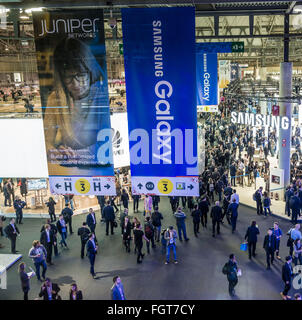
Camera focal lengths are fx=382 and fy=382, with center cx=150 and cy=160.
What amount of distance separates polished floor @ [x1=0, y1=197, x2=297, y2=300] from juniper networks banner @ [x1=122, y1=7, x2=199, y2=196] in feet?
12.2

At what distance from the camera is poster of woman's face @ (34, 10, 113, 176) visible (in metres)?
5.31

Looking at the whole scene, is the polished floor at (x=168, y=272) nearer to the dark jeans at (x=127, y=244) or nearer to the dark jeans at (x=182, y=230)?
the dark jeans at (x=127, y=244)

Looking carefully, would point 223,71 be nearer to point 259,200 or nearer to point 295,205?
point 259,200

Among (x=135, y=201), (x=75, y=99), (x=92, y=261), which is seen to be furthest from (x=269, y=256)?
(x=75, y=99)

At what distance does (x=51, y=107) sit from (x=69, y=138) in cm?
52

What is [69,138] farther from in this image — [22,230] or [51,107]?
[22,230]

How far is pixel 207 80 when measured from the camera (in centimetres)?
1330

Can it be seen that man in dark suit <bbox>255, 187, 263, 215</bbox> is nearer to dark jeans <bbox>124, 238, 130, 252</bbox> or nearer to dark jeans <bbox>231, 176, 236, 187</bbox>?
dark jeans <bbox>231, 176, 236, 187</bbox>

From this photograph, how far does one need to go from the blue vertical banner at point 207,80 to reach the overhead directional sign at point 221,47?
0.46 meters

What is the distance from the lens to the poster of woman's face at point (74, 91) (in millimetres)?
5312

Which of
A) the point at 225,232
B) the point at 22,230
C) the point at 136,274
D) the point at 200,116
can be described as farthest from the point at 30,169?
the point at 200,116

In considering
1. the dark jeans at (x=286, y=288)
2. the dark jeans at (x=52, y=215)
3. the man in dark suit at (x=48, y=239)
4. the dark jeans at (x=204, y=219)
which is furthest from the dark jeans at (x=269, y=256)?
the dark jeans at (x=52, y=215)

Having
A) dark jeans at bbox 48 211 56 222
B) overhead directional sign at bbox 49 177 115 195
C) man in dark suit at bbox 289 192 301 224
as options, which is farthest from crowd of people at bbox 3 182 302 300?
overhead directional sign at bbox 49 177 115 195

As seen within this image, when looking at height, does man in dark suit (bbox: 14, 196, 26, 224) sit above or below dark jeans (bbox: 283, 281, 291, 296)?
above
